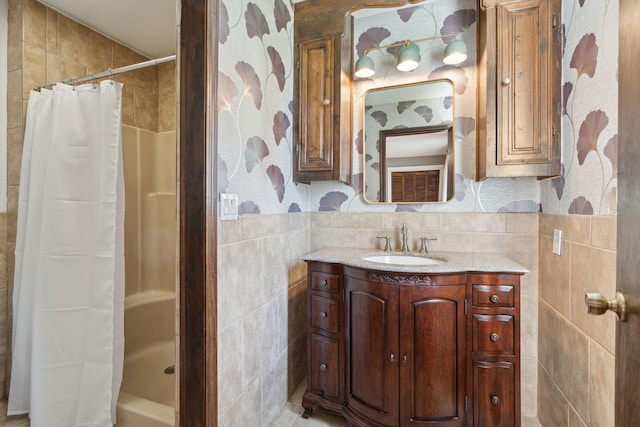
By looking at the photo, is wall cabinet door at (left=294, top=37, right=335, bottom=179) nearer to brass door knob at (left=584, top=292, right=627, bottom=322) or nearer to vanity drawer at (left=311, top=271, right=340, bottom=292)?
vanity drawer at (left=311, top=271, right=340, bottom=292)

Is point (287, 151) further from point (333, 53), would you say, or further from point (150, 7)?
point (150, 7)

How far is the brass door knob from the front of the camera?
0.56 m

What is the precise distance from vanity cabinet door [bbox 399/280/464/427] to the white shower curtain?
149 centimetres

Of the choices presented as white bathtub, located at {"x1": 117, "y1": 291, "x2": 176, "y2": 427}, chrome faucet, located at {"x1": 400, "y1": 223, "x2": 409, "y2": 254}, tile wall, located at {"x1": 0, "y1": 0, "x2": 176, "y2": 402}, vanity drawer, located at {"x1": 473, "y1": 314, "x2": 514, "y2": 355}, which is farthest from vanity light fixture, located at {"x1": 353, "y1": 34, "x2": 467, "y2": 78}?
white bathtub, located at {"x1": 117, "y1": 291, "x2": 176, "y2": 427}

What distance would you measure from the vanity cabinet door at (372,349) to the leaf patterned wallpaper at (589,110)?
3.04 feet

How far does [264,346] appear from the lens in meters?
1.56

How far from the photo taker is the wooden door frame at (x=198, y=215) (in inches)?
45.2

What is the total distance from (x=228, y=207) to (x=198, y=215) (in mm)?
150

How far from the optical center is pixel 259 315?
4.99ft

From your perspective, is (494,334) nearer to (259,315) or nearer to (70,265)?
(259,315)

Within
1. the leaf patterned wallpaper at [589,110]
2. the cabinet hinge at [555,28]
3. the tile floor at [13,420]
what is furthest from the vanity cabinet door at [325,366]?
the cabinet hinge at [555,28]

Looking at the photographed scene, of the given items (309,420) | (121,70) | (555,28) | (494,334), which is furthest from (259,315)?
(555,28)

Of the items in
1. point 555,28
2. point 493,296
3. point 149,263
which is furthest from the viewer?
point 149,263

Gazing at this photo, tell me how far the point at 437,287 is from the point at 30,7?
9.22 feet
